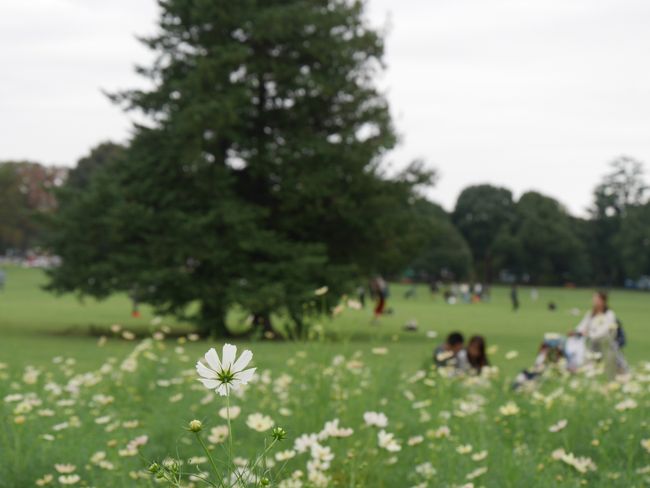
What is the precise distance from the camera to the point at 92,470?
5.01 m

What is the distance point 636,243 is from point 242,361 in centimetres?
8523

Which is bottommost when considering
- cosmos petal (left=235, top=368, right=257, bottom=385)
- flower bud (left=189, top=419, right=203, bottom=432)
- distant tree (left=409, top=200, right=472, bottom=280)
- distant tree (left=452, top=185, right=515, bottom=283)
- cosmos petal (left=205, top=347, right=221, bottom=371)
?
flower bud (left=189, top=419, right=203, bottom=432)

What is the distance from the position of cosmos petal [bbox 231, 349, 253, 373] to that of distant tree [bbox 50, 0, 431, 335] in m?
21.4

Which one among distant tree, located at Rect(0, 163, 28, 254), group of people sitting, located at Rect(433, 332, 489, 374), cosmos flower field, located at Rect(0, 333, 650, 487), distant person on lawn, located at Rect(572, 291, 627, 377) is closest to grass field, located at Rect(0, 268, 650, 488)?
cosmos flower field, located at Rect(0, 333, 650, 487)

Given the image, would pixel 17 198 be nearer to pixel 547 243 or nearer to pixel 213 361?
pixel 547 243

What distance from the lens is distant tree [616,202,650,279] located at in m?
82.6

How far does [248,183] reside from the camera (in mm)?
26219

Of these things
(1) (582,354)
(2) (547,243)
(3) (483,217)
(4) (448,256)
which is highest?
(3) (483,217)

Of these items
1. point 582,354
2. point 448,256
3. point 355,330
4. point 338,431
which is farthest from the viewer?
point 448,256

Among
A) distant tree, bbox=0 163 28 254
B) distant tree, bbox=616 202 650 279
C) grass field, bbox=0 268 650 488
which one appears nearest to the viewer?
grass field, bbox=0 268 650 488

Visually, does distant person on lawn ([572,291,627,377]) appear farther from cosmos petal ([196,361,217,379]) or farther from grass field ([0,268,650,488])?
cosmos petal ([196,361,217,379])

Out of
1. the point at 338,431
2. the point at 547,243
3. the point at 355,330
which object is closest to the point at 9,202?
the point at 547,243

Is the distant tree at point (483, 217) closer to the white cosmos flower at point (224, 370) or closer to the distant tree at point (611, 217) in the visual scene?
the distant tree at point (611, 217)

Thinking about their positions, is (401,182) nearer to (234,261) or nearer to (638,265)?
(234,261)
